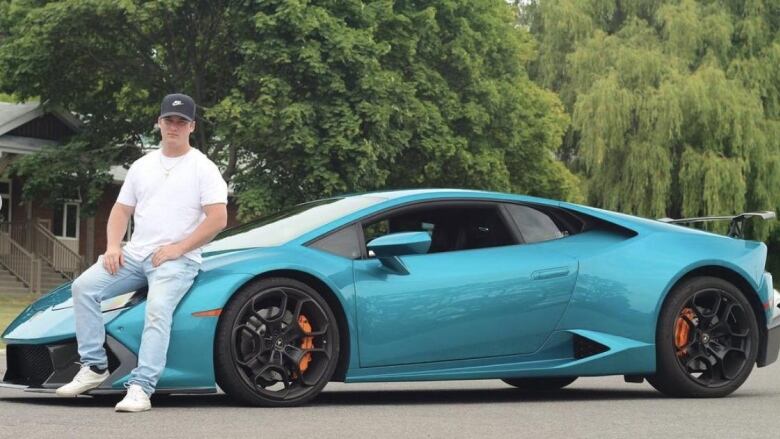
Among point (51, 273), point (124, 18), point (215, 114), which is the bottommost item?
point (51, 273)

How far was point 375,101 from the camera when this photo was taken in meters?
30.7

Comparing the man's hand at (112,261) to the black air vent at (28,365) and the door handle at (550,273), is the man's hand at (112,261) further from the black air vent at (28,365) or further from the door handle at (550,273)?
the door handle at (550,273)

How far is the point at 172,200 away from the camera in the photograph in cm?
734

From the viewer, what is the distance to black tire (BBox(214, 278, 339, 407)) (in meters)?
7.16

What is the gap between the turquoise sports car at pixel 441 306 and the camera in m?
7.21

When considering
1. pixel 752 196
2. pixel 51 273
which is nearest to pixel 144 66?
pixel 51 273

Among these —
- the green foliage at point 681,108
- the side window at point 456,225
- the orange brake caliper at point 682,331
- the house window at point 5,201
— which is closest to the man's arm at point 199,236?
the side window at point 456,225

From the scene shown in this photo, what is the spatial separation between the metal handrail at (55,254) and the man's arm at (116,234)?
30.6 meters

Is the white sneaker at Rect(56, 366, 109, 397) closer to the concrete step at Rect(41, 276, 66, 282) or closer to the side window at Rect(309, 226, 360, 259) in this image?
the side window at Rect(309, 226, 360, 259)

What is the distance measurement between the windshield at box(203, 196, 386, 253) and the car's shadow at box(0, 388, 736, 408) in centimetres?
89

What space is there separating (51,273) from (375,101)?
1151cm

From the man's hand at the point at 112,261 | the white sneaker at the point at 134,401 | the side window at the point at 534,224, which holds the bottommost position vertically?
the white sneaker at the point at 134,401

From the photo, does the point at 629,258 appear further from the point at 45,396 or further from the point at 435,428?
the point at 45,396

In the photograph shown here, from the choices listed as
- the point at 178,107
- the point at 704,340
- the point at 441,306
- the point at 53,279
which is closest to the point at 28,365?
the point at 178,107
